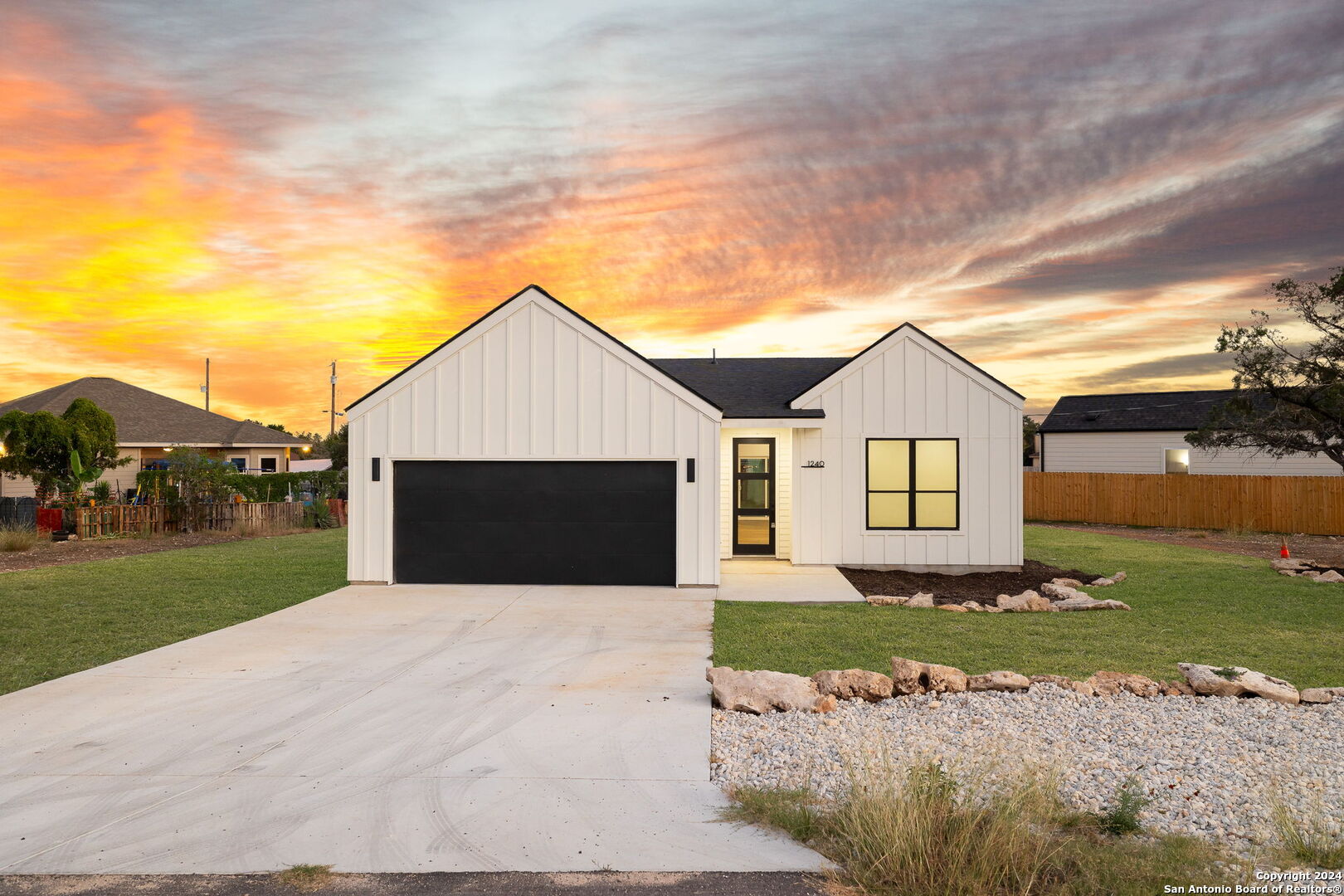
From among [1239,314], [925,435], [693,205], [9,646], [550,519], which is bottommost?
[9,646]

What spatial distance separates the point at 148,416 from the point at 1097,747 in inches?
1474

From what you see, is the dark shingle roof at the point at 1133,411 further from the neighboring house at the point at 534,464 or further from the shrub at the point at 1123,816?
the shrub at the point at 1123,816

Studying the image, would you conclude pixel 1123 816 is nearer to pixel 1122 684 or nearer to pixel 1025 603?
pixel 1122 684

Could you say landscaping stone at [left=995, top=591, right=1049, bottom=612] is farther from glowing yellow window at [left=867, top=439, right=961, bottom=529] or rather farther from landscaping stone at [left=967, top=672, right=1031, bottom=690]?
landscaping stone at [left=967, top=672, right=1031, bottom=690]

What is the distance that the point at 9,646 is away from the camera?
8836 mm

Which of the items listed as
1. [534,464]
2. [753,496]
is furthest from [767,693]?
[753,496]

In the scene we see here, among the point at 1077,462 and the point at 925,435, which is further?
the point at 1077,462

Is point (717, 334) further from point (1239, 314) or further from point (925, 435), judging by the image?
point (1239, 314)

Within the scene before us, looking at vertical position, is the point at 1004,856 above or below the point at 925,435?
below

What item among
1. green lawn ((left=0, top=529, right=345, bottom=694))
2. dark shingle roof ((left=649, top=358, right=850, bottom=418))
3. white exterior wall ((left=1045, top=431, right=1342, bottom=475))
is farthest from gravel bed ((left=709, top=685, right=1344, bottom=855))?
white exterior wall ((left=1045, top=431, right=1342, bottom=475))

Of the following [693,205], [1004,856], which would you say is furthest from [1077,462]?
[1004,856]

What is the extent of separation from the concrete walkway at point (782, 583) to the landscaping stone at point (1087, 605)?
9.32 ft

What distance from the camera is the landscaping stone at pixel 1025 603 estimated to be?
11328mm

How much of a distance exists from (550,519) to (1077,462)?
1237 inches
